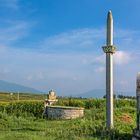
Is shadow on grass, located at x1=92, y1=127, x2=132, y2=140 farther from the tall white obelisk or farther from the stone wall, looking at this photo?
the stone wall

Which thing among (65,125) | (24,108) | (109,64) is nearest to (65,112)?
(24,108)

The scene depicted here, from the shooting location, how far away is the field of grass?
1819cm

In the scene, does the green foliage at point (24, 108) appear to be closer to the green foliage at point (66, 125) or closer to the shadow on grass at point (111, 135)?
the green foliage at point (66, 125)

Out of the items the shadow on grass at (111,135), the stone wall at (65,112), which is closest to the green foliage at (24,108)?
the stone wall at (65,112)

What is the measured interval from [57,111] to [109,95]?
8.67 metres

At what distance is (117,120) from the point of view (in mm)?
24859

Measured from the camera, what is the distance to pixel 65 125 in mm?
23281

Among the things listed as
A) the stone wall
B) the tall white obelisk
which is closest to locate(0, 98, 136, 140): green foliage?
the stone wall

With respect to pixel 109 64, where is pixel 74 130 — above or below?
below

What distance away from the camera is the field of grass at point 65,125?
18.2 m

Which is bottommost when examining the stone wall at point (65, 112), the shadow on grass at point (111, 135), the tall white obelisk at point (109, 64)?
the shadow on grass at point (111, 135)

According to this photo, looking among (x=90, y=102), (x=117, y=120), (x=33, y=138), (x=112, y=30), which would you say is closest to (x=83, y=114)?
(x=117, y=120)

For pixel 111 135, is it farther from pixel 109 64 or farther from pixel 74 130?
pixel 109 64

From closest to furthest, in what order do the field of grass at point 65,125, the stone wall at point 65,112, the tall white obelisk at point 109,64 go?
the field of grass at point 65,125
the tall white obelisk at point 109,64
the stone wall at point 65,112
